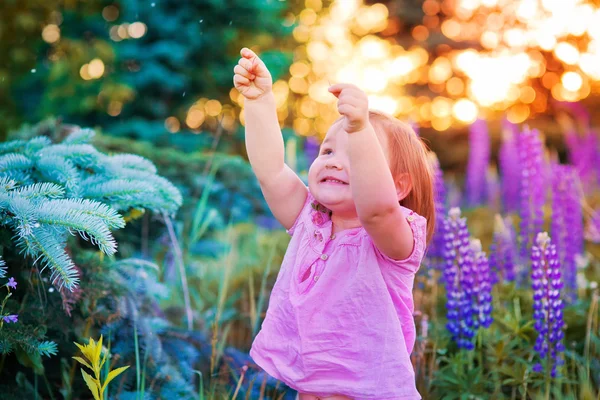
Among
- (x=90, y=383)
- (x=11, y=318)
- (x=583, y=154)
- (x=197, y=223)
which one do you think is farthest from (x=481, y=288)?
(x=583, y=154)

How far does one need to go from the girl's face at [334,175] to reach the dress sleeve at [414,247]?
16 cm

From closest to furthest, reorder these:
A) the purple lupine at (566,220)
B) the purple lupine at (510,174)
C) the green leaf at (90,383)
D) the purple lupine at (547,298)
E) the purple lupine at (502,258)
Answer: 1. the green leaf at (90,383)
2. the purple lupine at (547,298)
3. the purple lupine at (502,258)
4. the purple lupine at (566,220)
5. the purple lupine at (510,174)

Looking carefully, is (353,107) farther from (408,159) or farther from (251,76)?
(251,76)

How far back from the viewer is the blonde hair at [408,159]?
172 centimetres

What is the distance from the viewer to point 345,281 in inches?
66.3

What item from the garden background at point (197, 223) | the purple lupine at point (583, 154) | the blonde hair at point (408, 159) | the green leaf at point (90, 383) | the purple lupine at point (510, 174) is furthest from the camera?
the purple lupine at point (583, 154)

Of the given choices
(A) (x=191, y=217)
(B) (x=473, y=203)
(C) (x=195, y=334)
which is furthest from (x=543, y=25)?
(C) (x=195, y=334)

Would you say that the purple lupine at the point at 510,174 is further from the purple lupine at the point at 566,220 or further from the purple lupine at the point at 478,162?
the purple lupine at the point at 566,220

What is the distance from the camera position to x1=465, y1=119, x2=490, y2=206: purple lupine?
5.30 metres

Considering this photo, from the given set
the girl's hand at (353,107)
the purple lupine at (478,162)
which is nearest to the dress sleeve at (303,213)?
the girl's hand at (353,107)

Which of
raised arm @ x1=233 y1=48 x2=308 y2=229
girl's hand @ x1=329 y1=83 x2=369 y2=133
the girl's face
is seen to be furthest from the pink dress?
girl's hand @ x1=329 y1=83 x2=369 y2=133

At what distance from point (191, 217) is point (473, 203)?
9.69 feet

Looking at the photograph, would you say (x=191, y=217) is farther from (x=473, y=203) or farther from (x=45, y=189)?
(x=473, y=203)

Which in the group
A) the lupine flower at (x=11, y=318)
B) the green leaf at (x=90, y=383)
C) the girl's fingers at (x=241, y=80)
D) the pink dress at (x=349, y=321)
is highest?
the girl's fingers at (x=241, y=80)
